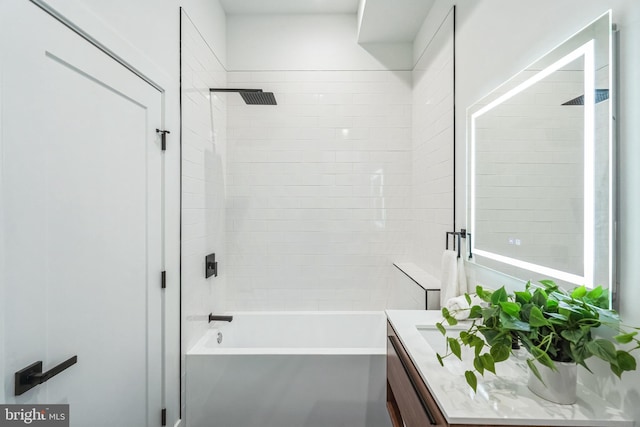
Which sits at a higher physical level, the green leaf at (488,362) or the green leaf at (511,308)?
the green leaf at (511,308)

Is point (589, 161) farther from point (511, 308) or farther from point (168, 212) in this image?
point (168, 212)

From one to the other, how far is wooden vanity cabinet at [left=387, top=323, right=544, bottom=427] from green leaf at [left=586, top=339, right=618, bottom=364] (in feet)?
1.05

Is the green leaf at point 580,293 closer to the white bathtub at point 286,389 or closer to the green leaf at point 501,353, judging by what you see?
the green leaf at point 501,353

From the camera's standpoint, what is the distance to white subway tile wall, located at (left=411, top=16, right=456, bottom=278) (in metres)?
2.04

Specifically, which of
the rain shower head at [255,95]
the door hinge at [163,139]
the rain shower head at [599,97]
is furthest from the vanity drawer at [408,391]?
the rain shower head at [255,95]

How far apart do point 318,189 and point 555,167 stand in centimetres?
193

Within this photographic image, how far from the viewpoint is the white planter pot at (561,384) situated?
844mm

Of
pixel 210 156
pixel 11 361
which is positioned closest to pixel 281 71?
pixel 210 156

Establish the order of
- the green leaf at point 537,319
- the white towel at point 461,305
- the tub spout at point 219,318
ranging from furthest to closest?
the tub spout at point 219,318, the white towel at point 461,305, the green leaf at point 537,319

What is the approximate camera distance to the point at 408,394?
3.88 feet

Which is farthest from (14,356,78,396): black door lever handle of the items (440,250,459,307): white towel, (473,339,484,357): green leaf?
(440,250,459,307): white towel

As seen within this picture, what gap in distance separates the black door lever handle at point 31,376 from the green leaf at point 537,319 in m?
1.42

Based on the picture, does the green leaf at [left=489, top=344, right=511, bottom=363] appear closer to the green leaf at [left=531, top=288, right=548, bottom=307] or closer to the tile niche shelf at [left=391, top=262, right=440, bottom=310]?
the green leaf at [left=531, top=288, right=548, bottom=307]

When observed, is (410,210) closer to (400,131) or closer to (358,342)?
(400,131)
